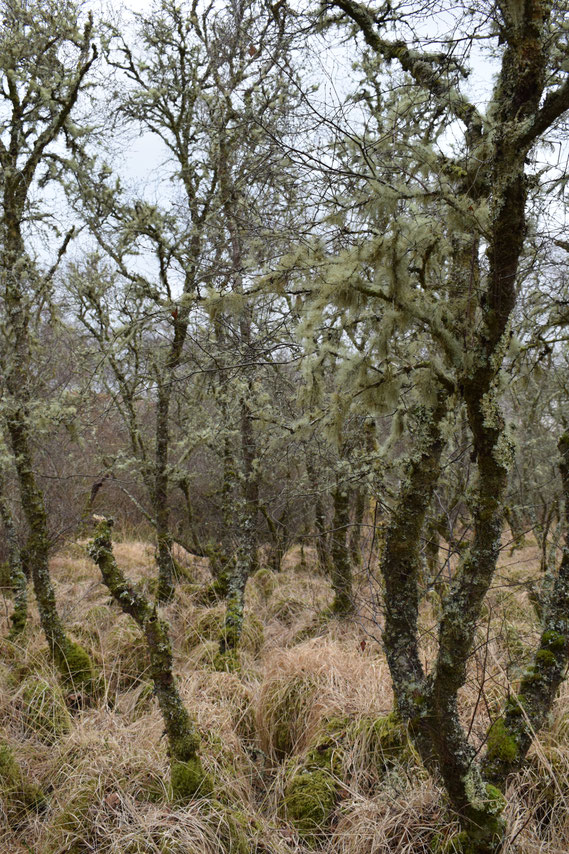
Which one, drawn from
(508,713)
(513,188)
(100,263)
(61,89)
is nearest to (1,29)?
(61,89)

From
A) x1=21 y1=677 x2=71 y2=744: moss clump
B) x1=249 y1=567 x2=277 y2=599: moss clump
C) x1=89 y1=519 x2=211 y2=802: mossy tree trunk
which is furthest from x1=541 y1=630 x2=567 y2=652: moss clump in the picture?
x1=249 y1=567 x2=277 y2=599: moss clump

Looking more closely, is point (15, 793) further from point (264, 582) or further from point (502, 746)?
point (264, 582)

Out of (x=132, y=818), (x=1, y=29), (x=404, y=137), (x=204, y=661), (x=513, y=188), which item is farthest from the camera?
(x=204, y=661)

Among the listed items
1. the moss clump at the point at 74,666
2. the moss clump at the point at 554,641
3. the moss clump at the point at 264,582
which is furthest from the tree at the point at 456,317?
the moss clump at the point at 264,582

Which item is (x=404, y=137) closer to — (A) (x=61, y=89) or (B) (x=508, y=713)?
(B) (x=508, y=713)

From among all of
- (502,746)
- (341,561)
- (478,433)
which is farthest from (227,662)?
(478,433)

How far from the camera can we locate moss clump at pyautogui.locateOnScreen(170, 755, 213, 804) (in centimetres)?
262

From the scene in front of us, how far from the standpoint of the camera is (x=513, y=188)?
5.64 ft

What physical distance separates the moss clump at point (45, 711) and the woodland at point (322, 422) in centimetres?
3

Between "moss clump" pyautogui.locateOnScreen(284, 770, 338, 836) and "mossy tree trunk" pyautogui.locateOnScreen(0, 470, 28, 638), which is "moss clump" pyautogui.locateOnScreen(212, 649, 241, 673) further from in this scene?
"mossy tree trunk" pyautogui.locateOnScreen(0, 470, 28, 638)

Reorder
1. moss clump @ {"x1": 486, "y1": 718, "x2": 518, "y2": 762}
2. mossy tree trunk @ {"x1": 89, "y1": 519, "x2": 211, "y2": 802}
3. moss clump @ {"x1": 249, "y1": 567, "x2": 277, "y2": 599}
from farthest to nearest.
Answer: moss clump @ {"x1": 249, "y1": 567, "x2": 277, "y2": 599} → mossy tree trunk @ {"x1": 89, "y1": 519, "x2": 211, "y2": 802} → moss clump @ {"x1": 486, "y1": 718, "x2": 518, "y2": 762}

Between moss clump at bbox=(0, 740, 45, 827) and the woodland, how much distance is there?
0.02 m

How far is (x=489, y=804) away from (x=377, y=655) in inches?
92.0

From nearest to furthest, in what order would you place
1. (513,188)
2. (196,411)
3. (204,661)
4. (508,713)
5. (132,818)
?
(513,188) → (508,713) → (132,818) → (204,661) → (196,411)
